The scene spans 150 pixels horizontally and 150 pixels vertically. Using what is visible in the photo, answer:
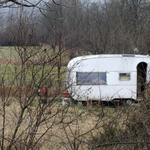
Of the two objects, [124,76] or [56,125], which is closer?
[56,125]

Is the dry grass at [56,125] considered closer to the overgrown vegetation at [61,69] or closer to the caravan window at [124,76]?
the overgrown vegetation at [61,69]

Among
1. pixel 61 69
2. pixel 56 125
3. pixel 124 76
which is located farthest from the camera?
pixel 124 76

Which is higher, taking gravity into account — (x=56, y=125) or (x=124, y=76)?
(x=124, y=76)

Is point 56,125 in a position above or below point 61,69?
below

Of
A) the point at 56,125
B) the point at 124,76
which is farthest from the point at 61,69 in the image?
the point at 124,76

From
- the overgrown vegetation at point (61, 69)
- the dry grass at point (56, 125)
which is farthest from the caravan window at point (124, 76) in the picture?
the dry grass at point (56, 125)

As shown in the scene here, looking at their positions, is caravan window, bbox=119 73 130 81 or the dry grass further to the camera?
caravan window, bbox=119 73 130 81

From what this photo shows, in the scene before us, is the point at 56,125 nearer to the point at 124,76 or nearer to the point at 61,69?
the point at 61,69

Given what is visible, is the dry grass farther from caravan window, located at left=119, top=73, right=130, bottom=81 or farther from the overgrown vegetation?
caravan window, located at left=119, top=73, right=130, bottom=81

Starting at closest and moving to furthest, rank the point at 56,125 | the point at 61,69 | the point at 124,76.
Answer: the point at 56,125 < the point at 61,69 < the point at 124,76

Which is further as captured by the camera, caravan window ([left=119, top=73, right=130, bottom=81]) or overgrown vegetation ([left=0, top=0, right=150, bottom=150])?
caravan window ([left=119, top=73, right=130, bottom=81])

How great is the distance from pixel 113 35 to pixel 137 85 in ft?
19.2

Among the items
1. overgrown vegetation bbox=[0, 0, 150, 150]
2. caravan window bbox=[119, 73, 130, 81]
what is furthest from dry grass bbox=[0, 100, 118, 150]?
caravan window bbox=[119, 73, 130, 81]

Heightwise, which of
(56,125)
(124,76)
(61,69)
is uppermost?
(61,69)
